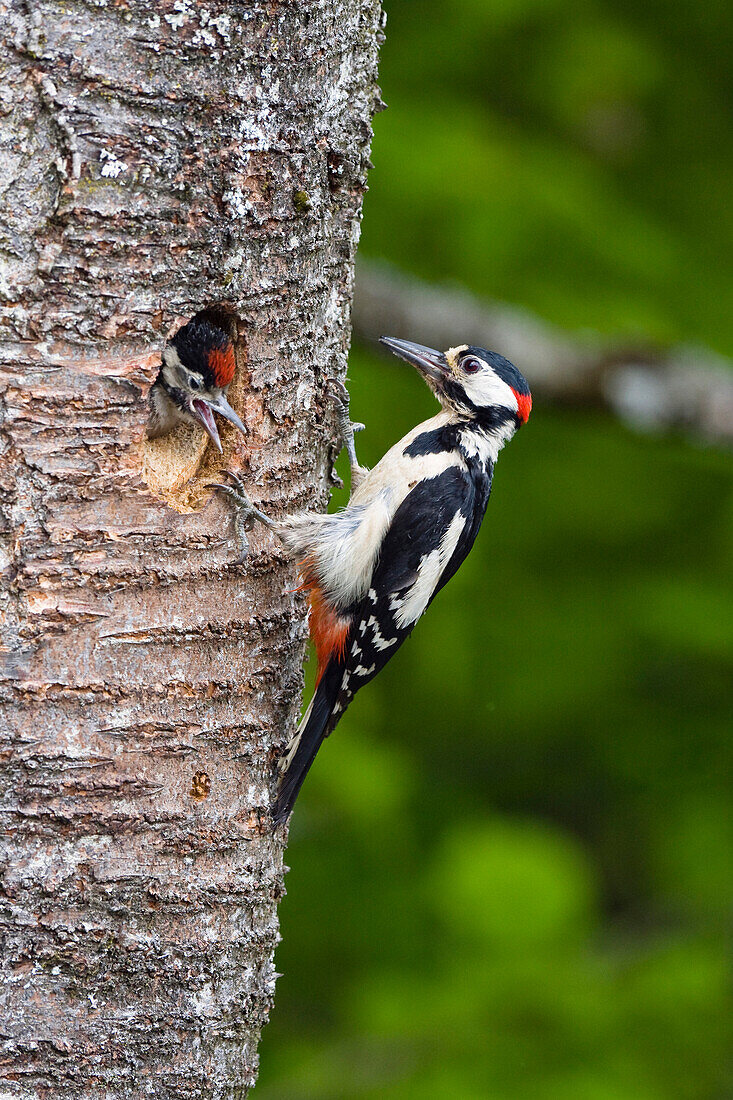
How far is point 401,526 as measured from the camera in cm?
344

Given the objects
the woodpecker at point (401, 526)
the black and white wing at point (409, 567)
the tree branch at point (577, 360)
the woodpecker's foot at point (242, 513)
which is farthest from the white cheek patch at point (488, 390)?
the woodpecker's foot at point (242, 513)

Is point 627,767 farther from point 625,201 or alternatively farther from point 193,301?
point 193,301

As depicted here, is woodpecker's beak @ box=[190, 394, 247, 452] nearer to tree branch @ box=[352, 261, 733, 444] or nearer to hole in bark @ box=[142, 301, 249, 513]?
hole in bark @ box=[142, 301, 249, 513]

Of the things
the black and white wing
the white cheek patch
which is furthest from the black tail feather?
the white cheek patch

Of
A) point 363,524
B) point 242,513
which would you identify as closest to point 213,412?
point 242,513

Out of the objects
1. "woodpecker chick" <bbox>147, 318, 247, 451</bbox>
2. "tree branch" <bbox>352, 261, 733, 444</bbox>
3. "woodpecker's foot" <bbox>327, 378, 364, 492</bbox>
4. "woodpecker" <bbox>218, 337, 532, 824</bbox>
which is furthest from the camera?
"tree branch" <bbox>352, 261, 733, 444</bbox>

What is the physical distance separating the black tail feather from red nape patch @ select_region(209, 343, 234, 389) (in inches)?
31.0

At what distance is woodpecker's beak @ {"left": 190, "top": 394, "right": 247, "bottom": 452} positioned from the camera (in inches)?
105

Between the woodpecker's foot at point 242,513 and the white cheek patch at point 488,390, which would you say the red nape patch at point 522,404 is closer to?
the white cheek patch at point 488,390

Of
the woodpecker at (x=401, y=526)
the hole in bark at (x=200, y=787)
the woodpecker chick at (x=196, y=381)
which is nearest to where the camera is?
the hole in bark at (x=200, y=787)

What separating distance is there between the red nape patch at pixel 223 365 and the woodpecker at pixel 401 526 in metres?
0.34

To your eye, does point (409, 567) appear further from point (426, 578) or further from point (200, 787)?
point (200, 787)

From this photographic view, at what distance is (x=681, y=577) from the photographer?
470 centimetres

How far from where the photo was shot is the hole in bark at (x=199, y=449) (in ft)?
8.30
